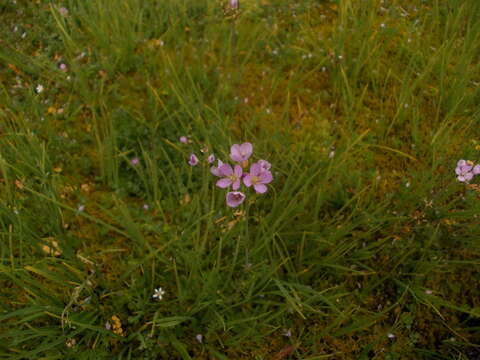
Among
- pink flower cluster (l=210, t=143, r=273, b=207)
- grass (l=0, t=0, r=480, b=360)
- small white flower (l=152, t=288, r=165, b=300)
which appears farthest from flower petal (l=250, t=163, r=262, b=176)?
small white flower (l=152, t=288, r=165, b=300)

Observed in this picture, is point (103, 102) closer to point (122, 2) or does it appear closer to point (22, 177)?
point (22, 177)

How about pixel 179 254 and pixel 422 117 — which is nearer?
pixel 179 254

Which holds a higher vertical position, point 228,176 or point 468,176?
point 228,176

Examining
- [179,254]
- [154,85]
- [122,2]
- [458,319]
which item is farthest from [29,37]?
[458,319]

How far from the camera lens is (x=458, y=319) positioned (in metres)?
2.15

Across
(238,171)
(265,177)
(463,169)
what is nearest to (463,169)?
(463,169)

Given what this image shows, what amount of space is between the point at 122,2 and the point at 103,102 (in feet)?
3.11

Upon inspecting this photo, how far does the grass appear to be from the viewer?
1.95 m

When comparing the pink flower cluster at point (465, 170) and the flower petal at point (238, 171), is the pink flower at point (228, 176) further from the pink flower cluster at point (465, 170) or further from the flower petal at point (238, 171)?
the pink flower cluster at point (465, 170)

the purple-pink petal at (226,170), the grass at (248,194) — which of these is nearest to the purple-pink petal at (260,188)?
the purple-pink petal at (226,170)

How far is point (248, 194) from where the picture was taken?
171cm

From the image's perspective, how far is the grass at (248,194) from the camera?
76.6 inches

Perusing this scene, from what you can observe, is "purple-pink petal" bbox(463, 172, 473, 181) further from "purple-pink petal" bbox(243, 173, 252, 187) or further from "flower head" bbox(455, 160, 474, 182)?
"purple-pink petal" bbox(243, 173, 252, 187)

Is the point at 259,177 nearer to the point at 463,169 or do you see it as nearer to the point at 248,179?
the point at 248,179
